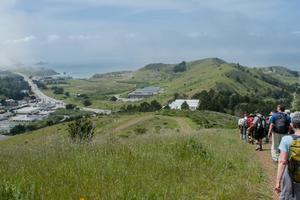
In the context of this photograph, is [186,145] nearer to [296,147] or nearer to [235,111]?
[296,147]

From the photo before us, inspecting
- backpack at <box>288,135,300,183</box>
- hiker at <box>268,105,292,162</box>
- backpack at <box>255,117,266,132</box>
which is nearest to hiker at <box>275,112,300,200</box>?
backpack at <box>288,135,300,183</box>

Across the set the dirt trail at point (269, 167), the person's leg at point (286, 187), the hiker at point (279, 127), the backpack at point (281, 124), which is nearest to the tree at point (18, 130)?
the dirt trail at point (269, 167)

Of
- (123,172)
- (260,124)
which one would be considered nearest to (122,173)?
(123,172)

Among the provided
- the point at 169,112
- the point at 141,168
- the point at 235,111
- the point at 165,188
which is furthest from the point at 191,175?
the point at 235,111

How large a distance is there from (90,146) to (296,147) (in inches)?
189

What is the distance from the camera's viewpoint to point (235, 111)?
5022 inches

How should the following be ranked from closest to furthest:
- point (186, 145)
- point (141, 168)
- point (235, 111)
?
point (141, 168) < point (186, 145) < point (235, 111)

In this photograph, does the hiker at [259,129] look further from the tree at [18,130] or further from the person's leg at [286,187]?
the tree at [18,130]

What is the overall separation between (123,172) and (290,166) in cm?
290

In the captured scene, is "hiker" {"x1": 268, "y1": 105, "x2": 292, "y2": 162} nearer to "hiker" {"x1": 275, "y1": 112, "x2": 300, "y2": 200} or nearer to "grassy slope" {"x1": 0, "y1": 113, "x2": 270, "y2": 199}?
"grassy slope" {"x1": 0, "y1": 113, "x2": 270, "y2": 199}

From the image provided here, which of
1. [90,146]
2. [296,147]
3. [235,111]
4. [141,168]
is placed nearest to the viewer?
[296,147]

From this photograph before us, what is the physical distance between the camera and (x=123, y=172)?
336 inches

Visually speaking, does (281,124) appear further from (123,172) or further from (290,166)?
(290,166)

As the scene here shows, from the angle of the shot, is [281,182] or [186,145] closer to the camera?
[281,182]
